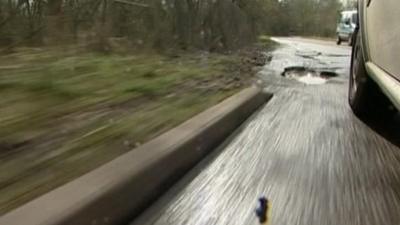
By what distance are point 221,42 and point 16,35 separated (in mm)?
11140

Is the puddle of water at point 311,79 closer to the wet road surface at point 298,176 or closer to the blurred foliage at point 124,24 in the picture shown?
the blurred foliage at point 124,24

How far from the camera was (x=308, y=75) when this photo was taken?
12.2 meters

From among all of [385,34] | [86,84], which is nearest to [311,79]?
[86,84]

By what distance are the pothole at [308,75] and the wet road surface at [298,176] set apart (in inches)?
173

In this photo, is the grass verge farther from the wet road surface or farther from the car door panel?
the car door panel

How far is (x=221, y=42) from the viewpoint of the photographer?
16688 mm

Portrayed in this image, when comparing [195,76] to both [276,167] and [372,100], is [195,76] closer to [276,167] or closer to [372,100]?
[372,100]

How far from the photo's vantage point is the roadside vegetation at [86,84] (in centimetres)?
364

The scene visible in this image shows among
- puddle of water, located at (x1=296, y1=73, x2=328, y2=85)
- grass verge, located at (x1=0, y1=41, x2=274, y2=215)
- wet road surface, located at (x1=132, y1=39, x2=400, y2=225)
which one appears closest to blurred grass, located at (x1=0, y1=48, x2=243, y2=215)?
grass verge, located at (x1=0, y1=41, x2=274, y2=215)

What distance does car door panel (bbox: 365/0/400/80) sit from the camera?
398 centimetres

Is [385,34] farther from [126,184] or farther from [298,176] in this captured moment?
[126,184]

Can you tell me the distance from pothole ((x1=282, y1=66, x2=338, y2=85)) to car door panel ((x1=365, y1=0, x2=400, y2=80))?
5268 millimetres

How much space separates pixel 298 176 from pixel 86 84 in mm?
2564

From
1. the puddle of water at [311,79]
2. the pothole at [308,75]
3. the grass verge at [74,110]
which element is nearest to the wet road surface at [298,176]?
the grass verge at [74,110]
